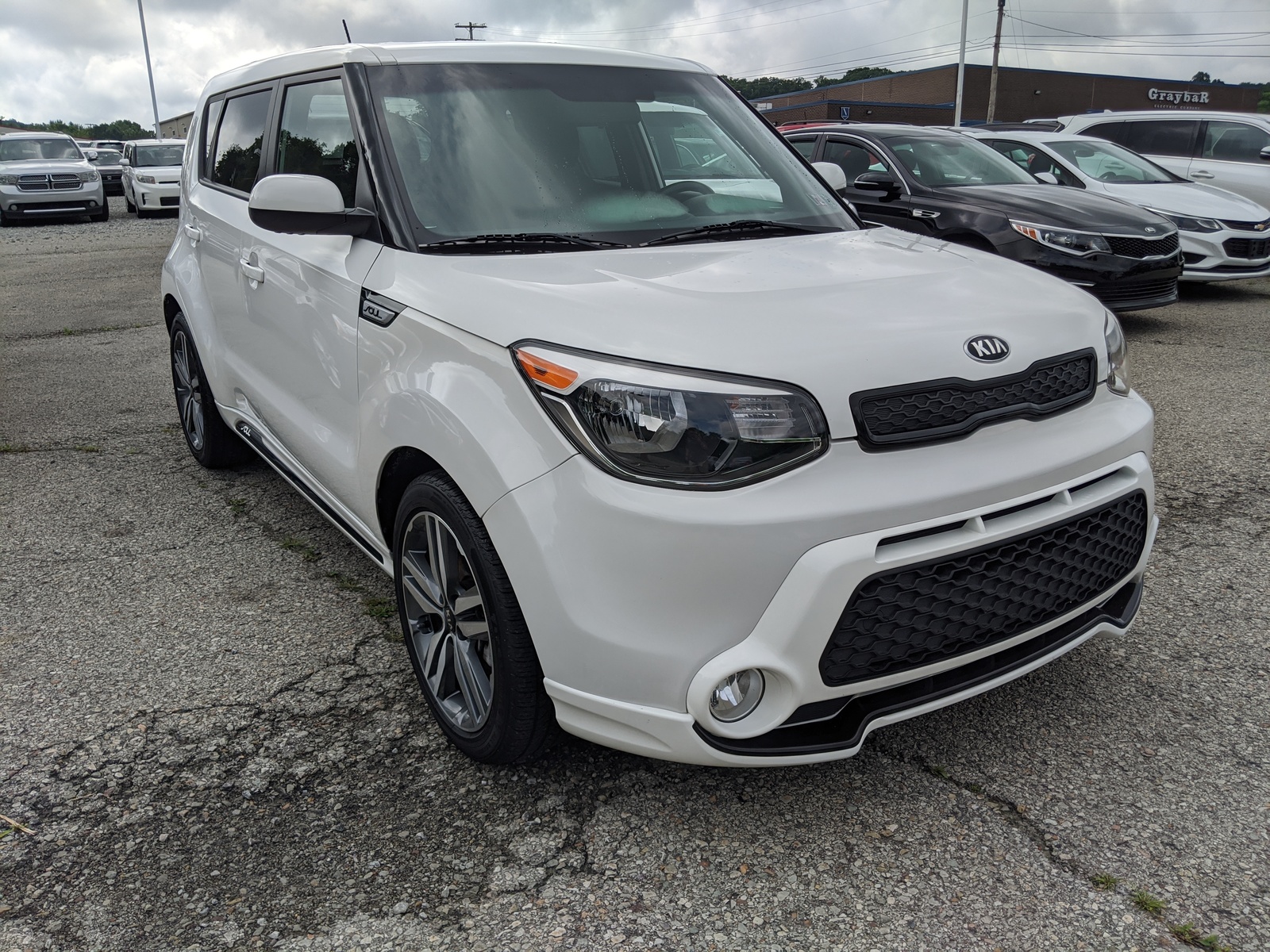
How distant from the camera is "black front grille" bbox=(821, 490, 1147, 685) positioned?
2029 mm

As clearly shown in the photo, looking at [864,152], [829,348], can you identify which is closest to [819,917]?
[829,348]

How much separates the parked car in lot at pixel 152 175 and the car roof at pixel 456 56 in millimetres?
19401

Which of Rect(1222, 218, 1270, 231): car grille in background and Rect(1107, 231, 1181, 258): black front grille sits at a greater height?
Rect(1107, 231, 1181, 258): black front grille

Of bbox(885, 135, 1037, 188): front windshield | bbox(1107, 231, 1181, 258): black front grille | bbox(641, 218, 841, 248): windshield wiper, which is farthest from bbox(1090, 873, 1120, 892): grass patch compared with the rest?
bbox(885, 135, 1037, 188): front windshield

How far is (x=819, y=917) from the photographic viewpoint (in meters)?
2.09

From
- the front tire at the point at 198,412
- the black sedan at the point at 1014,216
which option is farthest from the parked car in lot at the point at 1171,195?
the front tire at the point at 198,412

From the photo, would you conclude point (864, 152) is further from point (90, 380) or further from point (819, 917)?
point (819, 917)

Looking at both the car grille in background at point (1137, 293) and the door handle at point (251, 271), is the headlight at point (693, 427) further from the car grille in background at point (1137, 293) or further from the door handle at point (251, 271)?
the car grille in background at point (1137, 293)

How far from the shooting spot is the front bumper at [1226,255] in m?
9.08

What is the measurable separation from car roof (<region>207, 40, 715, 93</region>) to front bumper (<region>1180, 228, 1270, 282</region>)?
7.18 m

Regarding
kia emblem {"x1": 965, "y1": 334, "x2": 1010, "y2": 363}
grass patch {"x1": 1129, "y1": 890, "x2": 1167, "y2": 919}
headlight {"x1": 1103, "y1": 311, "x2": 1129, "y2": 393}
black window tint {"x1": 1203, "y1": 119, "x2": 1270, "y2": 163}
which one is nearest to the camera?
grass patch {"x1": 1129, "y1": 890, "x2": 1167, "y2": 919}

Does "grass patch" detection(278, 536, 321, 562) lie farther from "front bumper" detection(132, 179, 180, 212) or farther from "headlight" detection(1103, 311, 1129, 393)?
"front bumper" detection(132, 179, 180, 212)

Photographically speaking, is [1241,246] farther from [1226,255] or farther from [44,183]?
[44,183]

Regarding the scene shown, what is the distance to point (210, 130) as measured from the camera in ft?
14.8
